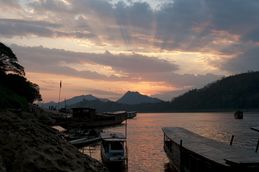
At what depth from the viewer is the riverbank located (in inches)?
503

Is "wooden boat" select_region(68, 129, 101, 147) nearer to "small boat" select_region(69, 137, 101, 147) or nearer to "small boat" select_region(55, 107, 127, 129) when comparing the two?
"small boat" select_region(69, 137, 101, 147)

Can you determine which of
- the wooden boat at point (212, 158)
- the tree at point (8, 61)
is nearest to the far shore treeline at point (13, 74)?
the tree at point (8, 61)

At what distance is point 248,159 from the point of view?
78.8 ft

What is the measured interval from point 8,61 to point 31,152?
10961cm

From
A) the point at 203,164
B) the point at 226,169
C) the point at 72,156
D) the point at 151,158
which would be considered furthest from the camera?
the point at 151,158

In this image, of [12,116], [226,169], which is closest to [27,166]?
[12,116]

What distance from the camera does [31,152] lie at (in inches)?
522

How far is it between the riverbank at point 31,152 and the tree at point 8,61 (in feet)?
329

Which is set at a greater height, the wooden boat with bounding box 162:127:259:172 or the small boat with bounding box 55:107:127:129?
the small boat with bounding box 55:107:127:129

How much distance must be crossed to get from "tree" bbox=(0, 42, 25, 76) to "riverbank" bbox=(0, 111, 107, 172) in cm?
10018

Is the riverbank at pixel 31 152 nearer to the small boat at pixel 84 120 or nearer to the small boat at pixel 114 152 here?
the small boat at pixel 114 152

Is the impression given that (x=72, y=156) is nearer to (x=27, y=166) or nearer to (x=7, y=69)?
(x=27, y=166)

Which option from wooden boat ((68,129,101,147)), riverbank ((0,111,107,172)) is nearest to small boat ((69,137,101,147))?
wooden boat ((68,129,101,147))

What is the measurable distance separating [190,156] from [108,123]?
343ft
